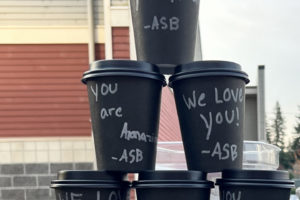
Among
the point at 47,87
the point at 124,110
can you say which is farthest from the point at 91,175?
the point at 47,87

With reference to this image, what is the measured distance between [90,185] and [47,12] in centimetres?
373

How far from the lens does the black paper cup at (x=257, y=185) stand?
162 centimetres

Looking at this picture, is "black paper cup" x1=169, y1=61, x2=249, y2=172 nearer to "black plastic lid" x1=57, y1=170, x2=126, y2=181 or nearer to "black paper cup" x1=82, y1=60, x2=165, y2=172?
"black paper cup" x1=82, y1=60, x2=165, y2=172

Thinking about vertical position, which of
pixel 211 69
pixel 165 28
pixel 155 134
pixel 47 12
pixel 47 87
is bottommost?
pixel 155 134

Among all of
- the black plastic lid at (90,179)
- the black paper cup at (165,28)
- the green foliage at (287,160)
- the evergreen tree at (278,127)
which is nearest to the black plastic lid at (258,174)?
the black plastic lid at (90,179)

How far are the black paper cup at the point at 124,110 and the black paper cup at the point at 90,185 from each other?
6 centimetres

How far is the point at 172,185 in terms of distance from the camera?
1.60 meters

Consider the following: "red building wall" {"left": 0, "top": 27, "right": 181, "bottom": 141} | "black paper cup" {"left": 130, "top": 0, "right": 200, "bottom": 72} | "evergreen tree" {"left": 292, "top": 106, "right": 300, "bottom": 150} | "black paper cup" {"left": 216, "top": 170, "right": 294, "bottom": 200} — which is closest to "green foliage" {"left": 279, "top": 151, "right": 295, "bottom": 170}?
"evergreen tree" {"left": 292, "top": 106, "right": 300, "bottom": 150}

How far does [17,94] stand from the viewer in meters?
4.95

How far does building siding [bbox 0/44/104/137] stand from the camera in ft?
16.1

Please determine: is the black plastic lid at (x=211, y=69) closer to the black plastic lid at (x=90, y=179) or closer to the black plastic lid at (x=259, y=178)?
the black plastic lid at (x=259, y=178)

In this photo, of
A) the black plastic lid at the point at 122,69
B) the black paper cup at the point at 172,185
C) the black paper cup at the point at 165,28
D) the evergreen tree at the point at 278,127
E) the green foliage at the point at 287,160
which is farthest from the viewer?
the evergreen tree at the point at 278,127

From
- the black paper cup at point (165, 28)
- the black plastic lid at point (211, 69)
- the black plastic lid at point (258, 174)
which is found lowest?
the black plastic lid at point (258, 174)

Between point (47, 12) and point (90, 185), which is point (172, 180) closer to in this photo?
point (90, 185)
